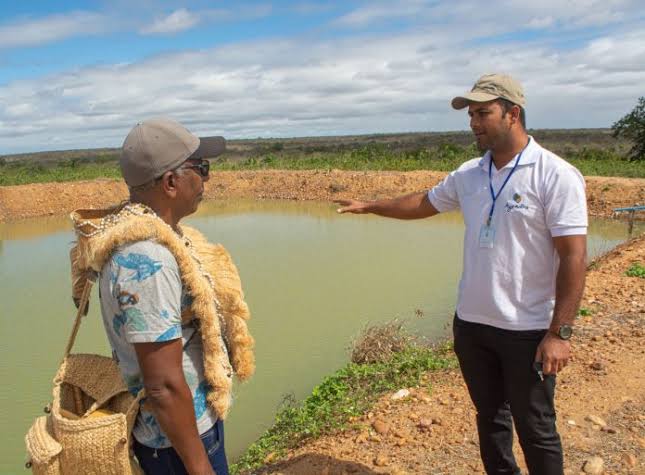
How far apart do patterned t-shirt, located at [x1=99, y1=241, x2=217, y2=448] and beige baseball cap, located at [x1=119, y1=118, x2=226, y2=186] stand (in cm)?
19

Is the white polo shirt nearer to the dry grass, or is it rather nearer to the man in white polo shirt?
the man in white polo shirt

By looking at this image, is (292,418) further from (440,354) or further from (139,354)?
(139,354)

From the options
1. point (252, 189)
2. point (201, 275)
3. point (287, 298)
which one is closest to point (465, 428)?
point (201, 275)

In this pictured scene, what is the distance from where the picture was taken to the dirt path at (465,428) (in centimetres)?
306

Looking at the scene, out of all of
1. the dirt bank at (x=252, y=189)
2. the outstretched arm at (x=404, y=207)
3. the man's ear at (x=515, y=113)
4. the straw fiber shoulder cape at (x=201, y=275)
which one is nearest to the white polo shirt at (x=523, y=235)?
the man's ear at (x=515, y=113)

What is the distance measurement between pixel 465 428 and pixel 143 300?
2481mm

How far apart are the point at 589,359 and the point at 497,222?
8.18 ft

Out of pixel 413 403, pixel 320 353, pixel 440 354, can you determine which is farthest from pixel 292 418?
pixel 320 353

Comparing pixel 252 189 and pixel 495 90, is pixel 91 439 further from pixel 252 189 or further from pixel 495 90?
pixel 252 189

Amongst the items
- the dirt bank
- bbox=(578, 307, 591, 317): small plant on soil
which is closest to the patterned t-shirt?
bbox=(578, 307, 591, 317): small plant on soil

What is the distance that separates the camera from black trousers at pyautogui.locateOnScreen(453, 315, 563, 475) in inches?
85.0

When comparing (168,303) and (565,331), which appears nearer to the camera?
(168,303)

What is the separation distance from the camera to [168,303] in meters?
1.42

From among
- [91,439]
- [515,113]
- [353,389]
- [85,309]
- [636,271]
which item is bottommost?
[353,389]
